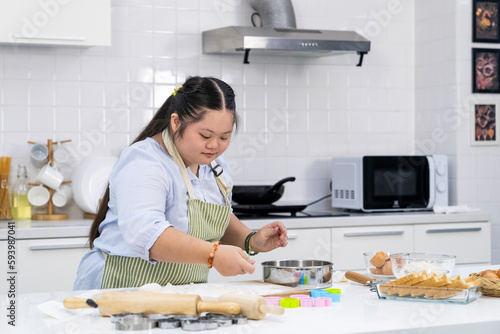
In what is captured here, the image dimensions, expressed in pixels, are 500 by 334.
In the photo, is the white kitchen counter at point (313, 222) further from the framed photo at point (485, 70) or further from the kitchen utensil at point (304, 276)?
the kitchen utensil at point (304, 276)

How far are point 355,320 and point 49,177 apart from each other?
2.40m

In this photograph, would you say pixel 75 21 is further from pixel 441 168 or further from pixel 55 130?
pixel 441 168

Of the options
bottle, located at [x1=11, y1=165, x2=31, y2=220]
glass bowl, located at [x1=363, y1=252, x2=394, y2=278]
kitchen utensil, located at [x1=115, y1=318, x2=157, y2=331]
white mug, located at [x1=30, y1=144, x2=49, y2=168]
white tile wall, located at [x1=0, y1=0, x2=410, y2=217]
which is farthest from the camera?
white tile wall, located at [x1=0, y1=0, x2=410, y2=217]

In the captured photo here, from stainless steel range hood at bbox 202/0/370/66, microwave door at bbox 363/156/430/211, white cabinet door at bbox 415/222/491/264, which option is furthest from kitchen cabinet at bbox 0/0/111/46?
white cabinet door at bbox 415/222/491/264

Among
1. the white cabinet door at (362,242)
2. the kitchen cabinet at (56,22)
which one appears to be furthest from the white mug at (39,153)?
the white cabinet door at (362,242)

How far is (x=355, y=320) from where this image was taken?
157cm

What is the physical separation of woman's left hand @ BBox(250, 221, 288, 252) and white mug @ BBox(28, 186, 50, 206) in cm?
170

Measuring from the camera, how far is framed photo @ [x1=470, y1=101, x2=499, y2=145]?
421 centimetres

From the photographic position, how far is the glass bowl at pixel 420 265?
6.17 ft

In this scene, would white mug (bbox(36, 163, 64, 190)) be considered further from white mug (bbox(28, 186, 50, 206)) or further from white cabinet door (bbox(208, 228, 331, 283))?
white cabinet door (bbox(208, 228, 331, 283))

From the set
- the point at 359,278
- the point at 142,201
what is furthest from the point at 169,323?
the point at 359,278

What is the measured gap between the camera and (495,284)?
1.86 metres

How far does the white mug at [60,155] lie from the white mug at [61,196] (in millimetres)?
144

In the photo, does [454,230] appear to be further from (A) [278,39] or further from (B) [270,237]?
(B) [270,237]
